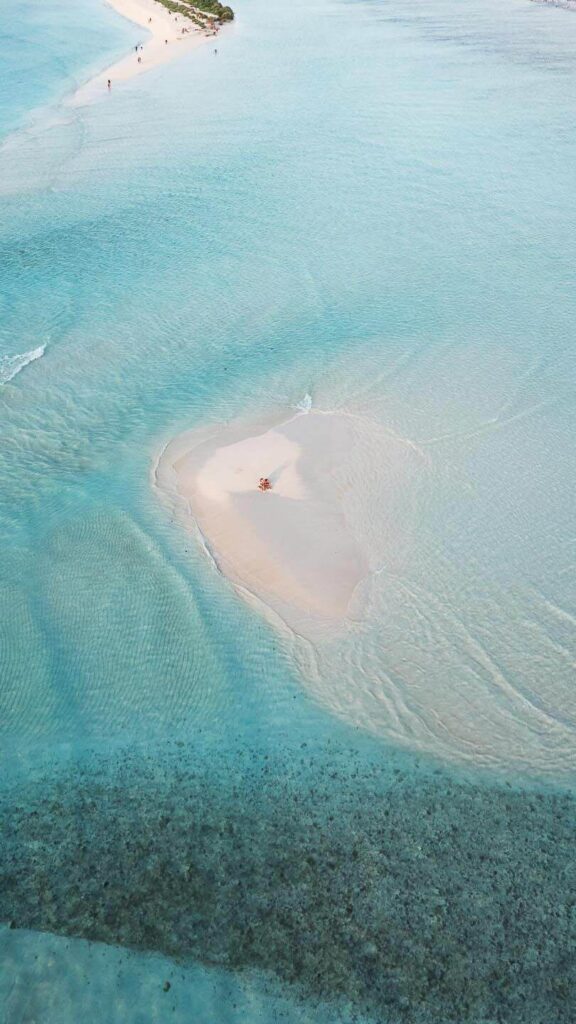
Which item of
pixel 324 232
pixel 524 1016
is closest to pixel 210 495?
pixel 524 1016

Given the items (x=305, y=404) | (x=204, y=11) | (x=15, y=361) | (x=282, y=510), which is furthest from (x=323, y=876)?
(x=204, y=11)

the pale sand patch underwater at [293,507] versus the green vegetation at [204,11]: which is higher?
the green vegetation at [204,11]

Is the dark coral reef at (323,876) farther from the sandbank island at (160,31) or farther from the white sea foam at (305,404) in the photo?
the sandbank island at (160,31)

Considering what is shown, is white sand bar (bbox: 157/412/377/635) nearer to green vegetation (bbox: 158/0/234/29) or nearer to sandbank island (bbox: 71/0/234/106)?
sandbank island (bbox: 71/0/234/106)

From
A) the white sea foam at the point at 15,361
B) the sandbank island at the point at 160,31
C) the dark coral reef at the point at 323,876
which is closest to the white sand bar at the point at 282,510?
the dark coral reef at the point at 323,876

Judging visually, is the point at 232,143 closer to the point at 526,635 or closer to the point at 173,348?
the point at 173,348

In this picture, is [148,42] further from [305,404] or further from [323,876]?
[323,876]

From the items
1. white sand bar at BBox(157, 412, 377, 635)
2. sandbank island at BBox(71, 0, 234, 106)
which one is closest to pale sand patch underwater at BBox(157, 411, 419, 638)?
white sand bar at BBox(157, 412, 377, 635)
